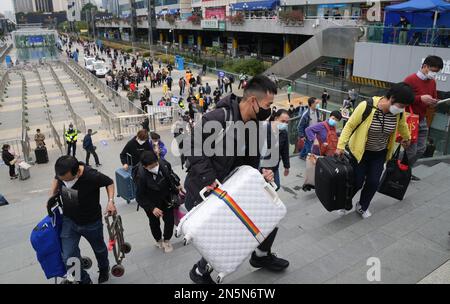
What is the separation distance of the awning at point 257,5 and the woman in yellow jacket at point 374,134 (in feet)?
117

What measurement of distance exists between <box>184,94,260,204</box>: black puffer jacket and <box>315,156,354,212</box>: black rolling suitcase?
1.60m

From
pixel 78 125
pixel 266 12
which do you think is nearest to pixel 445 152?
pixel 78 125

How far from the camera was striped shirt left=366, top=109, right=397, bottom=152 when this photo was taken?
4.10 meters

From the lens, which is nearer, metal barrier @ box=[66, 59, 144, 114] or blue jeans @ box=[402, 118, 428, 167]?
→ blue jeans @ box=[402, 118, 428, 167]

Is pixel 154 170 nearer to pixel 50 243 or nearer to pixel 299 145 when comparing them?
pixel 50 243

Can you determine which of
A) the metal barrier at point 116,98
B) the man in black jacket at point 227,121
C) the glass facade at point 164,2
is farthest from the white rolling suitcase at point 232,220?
the glass facade at point 164,2

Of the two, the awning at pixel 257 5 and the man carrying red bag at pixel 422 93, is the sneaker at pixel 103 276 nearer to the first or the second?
the man carrying red bag at pixel 422 93

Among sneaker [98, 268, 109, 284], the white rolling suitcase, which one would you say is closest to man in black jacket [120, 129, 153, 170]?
sneaker [98, 268, 109, 284]

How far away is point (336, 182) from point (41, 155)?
39.2 ft

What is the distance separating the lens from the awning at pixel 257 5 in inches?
1457

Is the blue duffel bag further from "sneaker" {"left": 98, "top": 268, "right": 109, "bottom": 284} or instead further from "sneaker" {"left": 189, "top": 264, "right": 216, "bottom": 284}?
"sneaker" {"left": 189, "top": 264, "right": 216, "bottom": 284}

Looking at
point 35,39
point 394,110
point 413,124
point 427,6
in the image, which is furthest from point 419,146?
point 35,39

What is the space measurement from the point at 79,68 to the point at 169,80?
16075 mm

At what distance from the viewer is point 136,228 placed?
18.4 feet
